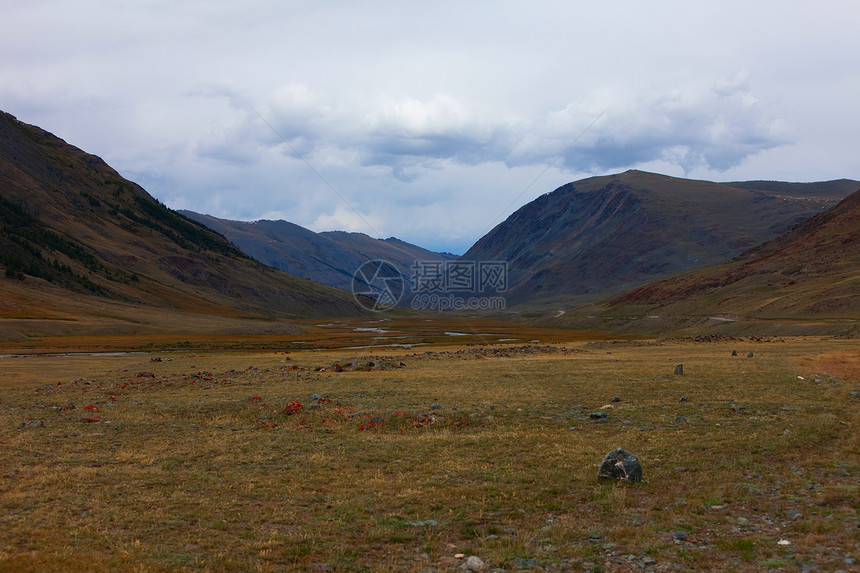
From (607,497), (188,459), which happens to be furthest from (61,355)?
(607,497)

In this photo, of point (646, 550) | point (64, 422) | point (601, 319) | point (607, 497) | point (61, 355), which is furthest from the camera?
point (601, 319)

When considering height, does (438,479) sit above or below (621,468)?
below

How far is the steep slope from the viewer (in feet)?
327

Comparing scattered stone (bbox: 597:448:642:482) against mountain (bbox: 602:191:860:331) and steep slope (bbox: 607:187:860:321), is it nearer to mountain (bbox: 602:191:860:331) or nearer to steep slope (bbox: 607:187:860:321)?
mountain (bbox: 602:191:860:331)

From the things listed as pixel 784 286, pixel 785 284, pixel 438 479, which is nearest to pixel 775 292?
pixel 784 286

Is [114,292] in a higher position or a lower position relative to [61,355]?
higher

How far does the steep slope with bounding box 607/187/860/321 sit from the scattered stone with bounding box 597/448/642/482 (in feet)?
281

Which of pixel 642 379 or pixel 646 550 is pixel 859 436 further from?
pixel 642 379

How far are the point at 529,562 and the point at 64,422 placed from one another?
21.6 metres

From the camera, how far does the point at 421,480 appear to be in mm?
15523

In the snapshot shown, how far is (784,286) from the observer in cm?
12256

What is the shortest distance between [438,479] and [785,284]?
131379 millimetres

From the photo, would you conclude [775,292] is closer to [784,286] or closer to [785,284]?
[784,286]

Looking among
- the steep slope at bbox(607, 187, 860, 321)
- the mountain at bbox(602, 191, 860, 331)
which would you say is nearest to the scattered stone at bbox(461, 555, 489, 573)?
the mountain at bbox(602, 191, 860, 331)
